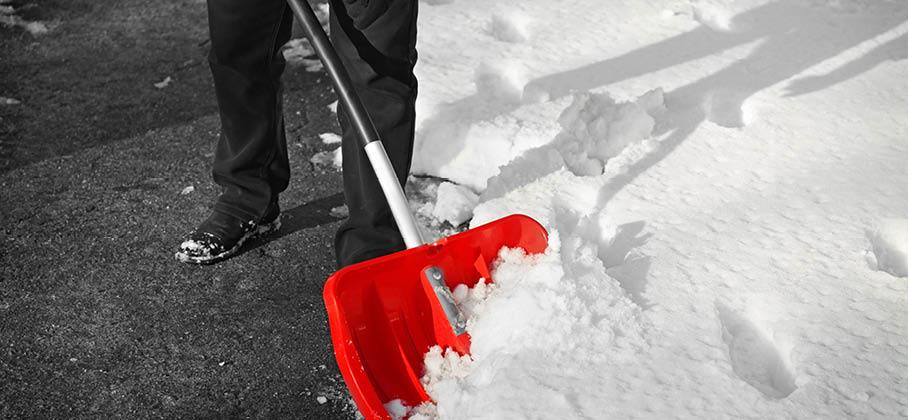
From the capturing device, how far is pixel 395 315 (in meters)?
1.84

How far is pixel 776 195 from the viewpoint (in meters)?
2.59

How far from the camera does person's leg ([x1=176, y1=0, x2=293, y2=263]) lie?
86.5 inches

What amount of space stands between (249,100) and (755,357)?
4.64ft

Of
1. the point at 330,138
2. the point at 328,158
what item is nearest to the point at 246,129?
the point at 328,158

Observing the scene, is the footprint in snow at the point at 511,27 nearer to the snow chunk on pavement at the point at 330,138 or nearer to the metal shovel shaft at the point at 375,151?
the snow chunk on pavement at the point at 330,138

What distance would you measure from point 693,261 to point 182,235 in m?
1.44

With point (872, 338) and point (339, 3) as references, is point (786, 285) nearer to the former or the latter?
point (872, 338)

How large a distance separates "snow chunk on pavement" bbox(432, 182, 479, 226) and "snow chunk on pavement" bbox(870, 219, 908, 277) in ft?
3.66

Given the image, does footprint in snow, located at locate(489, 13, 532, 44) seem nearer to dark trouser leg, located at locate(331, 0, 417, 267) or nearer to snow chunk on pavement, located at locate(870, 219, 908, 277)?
dark trouser leg, located at locate(331, 0, 417, 267)

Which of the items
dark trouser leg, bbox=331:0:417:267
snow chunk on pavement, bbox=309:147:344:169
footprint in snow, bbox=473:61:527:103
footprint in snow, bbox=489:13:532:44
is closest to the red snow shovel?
dark trouser leg, bbox=331:0:417:267

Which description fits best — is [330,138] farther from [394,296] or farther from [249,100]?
[394,296]

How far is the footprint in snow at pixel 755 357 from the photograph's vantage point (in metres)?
1.93

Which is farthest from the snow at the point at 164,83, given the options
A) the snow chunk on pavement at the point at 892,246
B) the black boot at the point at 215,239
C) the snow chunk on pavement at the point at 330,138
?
the snow chunk on pavement at the point at 892,246

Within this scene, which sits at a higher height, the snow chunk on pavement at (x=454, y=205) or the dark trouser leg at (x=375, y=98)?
the dark trouser leg at (x=375, y=98)
